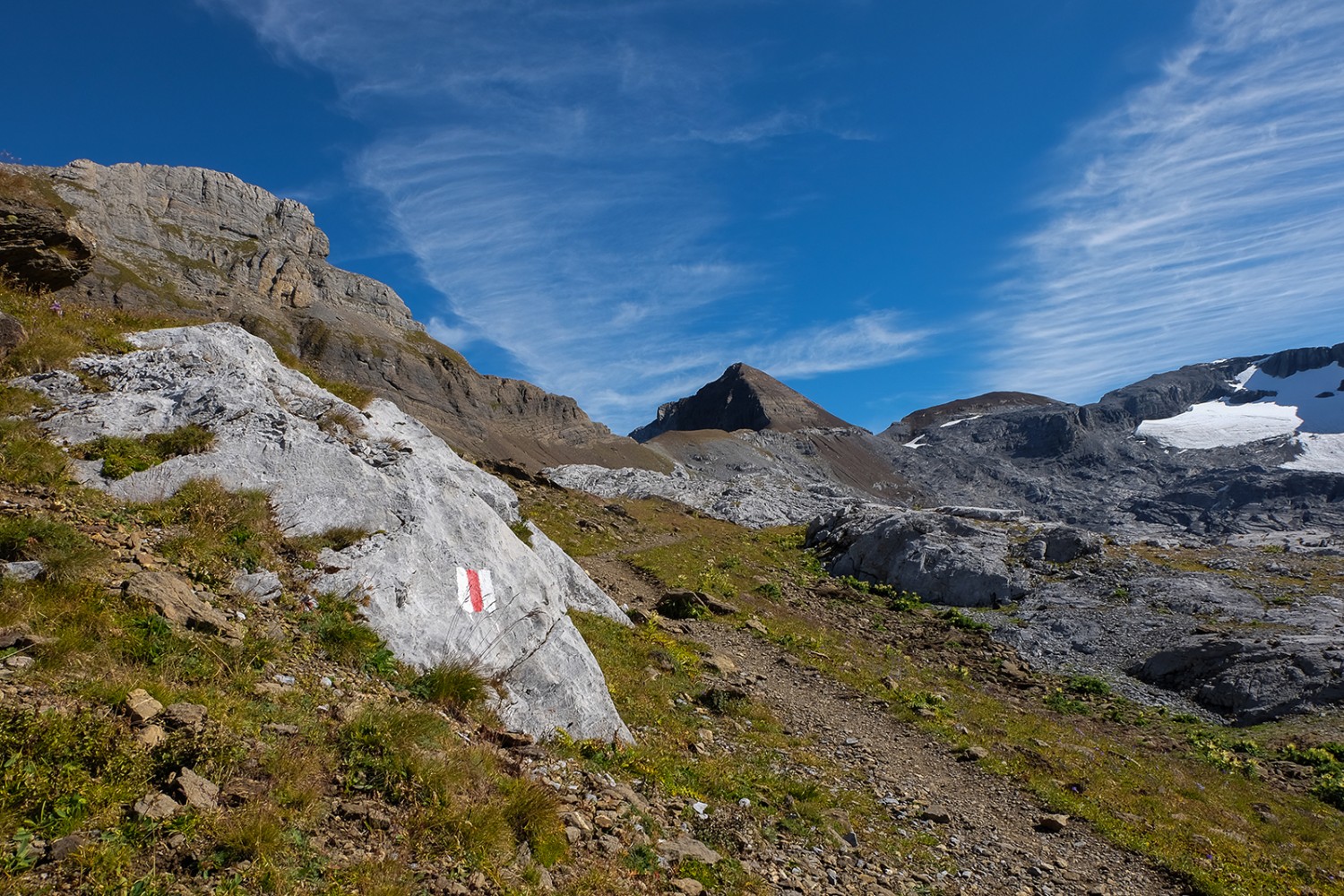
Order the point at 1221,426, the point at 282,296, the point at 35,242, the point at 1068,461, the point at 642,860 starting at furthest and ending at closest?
the point at 1221,426 < the point at 1068,461 < the point at 282,296 < the point at 35,242 < the point at 642,860

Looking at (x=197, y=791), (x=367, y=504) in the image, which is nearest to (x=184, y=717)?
(x=197, y=791)

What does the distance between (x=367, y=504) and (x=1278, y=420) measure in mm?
233787

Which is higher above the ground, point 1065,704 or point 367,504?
point 367,504

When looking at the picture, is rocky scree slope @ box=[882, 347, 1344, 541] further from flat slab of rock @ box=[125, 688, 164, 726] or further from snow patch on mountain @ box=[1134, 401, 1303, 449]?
flat slab of rock @ box=[125, 688, 164, 726]

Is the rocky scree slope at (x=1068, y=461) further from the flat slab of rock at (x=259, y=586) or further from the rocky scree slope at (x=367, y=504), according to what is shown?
the flat slab of rock at (x=259, y=586)

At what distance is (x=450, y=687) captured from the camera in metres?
7.87

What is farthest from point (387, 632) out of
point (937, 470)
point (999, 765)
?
point (937, 470)

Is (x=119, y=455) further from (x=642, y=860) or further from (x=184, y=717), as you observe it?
(x=642, y=860)

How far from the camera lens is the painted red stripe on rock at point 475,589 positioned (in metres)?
9.59

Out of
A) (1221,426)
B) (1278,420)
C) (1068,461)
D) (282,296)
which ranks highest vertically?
(282,296)

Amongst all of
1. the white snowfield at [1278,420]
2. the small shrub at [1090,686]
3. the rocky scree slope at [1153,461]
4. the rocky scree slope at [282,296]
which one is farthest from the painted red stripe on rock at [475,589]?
the white snowfield at [1278,420]

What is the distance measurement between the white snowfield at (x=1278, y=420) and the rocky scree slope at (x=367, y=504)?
17094 centimetres

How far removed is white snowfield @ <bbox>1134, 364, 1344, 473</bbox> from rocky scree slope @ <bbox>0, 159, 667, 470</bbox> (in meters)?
143

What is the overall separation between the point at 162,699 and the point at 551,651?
17.3 feet
